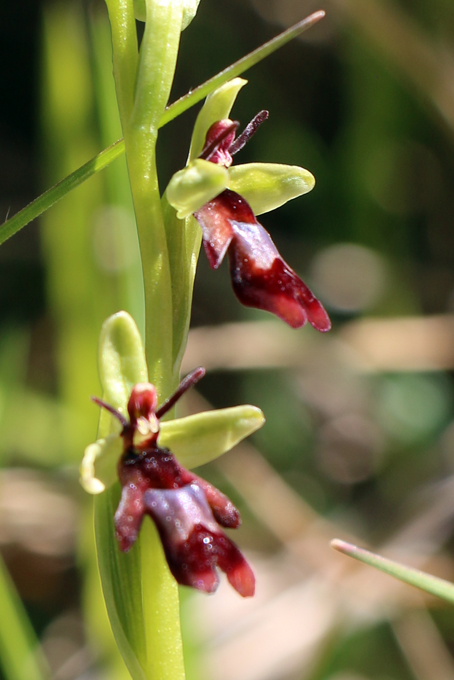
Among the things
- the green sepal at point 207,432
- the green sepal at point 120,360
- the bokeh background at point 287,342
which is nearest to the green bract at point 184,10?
the green sepal at point 120,360

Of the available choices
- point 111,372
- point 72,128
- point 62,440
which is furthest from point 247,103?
point 111,372

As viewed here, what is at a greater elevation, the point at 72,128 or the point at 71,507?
the point at 72,128

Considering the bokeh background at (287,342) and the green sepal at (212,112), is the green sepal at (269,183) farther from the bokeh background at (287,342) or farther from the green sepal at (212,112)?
the bokeh background at (287,342)

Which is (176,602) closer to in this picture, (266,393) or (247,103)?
(266,393)

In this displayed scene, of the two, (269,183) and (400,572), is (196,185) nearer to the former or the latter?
(269,183)

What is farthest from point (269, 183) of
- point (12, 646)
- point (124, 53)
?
point (12, 646)

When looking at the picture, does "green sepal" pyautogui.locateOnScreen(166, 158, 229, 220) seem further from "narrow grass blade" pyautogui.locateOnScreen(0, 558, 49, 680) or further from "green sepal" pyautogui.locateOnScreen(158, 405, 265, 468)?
"narrow grass blade" pyautogui.locateOnScreen(0, 558, 49, 680)

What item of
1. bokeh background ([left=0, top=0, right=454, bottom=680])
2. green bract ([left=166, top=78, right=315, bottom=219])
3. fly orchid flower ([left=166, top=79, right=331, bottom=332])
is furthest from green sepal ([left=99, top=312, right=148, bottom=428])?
bokeh background ([left=0, top=0, right=454, bottom=680])
